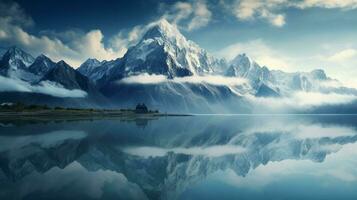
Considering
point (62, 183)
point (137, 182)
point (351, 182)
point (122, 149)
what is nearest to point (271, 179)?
point (351, 182)

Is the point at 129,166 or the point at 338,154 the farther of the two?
the point at 338,154

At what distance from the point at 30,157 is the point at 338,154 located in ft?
196

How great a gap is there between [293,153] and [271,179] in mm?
28600

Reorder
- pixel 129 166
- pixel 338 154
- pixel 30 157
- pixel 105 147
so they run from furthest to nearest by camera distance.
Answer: pixel 105 147
pixel 338 154
pixel 30 157
pixel 129 166

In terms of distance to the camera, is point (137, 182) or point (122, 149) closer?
point (137, 182)

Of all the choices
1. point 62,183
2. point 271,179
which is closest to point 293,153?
point 271,179

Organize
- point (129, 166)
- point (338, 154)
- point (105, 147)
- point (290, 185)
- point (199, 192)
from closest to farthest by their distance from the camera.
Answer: point (199, 192)
point (290, 185)
point (129, 166)
point (338, 154)
point (105, 147)

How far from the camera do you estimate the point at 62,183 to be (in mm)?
42156

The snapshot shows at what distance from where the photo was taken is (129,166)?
5716 cm

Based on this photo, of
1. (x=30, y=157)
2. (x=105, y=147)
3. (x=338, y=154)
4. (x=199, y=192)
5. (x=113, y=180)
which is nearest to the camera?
(x=199, y=192)

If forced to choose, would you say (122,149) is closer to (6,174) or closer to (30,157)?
(30,157)

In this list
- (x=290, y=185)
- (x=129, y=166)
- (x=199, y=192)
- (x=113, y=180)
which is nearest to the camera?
(x=199, y=192)

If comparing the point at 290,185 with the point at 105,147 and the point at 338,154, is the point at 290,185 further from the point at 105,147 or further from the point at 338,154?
the point at 105,147

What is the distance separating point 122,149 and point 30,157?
2021 centimetres
